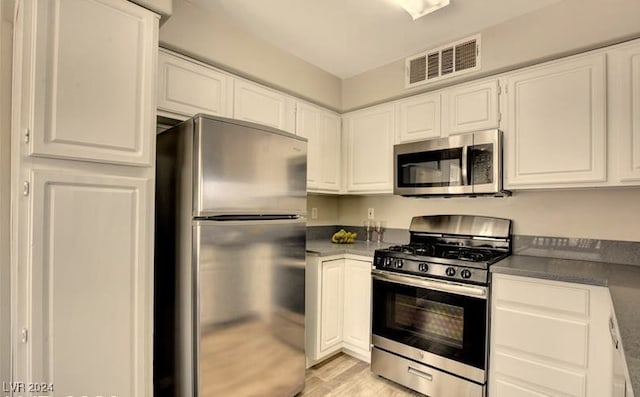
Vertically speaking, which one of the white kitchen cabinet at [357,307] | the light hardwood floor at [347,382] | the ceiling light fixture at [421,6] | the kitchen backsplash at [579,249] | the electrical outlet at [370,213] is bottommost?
the light hardwood floor at [347,382]

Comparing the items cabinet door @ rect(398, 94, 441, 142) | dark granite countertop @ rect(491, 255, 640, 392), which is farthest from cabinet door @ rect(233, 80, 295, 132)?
dark granite countertop @ rect(491, 255, 640, 392)

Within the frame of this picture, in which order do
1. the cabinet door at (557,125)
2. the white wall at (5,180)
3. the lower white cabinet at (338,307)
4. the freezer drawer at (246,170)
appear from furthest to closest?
the lower white cabinet at (338,307) < the cabinet door at (557,125) < the freezer drawer at (246,170) < the white wall at (5,180)

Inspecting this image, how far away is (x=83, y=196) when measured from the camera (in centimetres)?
129

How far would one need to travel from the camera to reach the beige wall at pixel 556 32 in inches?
68.1

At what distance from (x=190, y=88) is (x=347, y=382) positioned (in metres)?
2.31

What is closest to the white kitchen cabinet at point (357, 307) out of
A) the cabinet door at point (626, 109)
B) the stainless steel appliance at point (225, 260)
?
the stainless steel appliance at point (225, 260)

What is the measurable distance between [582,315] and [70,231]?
241cm

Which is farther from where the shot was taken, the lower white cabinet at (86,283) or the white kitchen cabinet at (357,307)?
the white kitchen cabinet at (357,307)

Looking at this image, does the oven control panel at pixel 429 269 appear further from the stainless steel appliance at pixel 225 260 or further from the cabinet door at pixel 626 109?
the cabinet door at pixel 626 109

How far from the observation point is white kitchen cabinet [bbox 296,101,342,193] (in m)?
2.71

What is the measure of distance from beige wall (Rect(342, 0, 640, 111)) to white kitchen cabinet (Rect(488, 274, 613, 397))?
1.38 meters

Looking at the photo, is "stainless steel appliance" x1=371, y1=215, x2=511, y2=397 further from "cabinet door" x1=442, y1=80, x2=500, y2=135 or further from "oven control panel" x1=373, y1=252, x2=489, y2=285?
"cabinet door" x1=442, y1=80, x2=500, y2=135

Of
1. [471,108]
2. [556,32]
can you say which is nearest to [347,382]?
[471,108]

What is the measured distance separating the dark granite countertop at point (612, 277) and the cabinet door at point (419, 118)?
1115 millimetres
